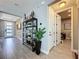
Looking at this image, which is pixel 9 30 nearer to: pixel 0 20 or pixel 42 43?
pixel 0 20

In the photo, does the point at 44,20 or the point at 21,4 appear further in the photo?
the point at 21,4

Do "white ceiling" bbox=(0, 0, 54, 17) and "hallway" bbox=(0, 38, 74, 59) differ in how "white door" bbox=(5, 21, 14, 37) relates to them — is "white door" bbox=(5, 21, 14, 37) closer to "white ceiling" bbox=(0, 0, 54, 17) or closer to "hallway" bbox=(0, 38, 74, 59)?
"white ceiling" bbox=(0, 0, 54, 17)

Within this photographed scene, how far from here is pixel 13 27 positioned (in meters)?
14.6

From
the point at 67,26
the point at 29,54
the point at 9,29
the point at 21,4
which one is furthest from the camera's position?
the point at 9,29

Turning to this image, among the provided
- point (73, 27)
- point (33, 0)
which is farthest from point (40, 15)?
point (73, 27)

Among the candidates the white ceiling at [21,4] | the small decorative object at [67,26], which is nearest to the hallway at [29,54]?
the white ceiling at [21,4]

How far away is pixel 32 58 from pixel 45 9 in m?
2.54

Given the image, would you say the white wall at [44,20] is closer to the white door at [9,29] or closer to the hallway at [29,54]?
the hallway at [29,54]


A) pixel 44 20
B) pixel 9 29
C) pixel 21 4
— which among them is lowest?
pixel 9 29

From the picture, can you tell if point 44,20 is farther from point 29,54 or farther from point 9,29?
point 9,29

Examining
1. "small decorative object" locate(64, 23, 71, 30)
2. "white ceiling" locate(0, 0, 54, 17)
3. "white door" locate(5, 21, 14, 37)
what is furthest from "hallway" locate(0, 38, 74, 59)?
"white door" locate(5, 21, 14, 37)

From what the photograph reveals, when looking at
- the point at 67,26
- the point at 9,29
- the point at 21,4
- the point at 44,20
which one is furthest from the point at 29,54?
the point at 9,29

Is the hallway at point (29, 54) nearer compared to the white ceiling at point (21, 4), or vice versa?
the hallway at point (29, 54)

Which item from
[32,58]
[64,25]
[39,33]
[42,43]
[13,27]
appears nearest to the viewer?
[32,58]
